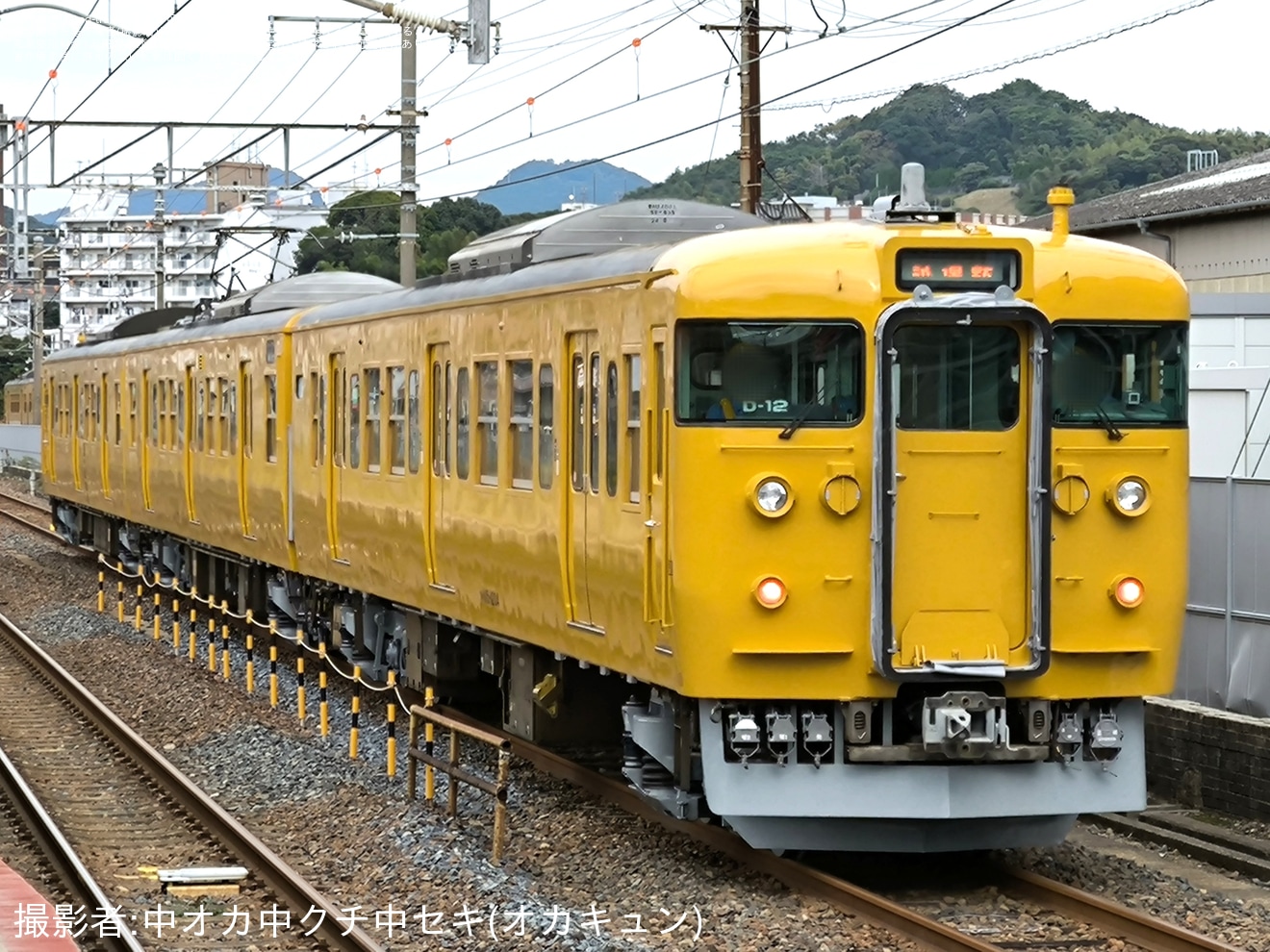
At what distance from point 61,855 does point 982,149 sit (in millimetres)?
55647

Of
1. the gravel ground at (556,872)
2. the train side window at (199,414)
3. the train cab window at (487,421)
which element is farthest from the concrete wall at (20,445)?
the train cab window at (487,421)

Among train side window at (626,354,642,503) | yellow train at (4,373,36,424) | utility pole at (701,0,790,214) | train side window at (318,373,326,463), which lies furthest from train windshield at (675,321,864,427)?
yellow train at (4,373,36,424)

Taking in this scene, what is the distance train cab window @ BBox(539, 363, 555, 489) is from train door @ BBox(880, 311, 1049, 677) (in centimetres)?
247

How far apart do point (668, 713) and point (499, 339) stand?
2859mm

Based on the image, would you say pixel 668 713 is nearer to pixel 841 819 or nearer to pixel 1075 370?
pixel 841 819

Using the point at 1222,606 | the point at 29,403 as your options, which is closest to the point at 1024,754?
the point at 1222,606

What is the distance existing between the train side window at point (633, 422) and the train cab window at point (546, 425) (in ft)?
3.78

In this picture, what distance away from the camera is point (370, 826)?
440 inches

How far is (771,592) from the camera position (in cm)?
888

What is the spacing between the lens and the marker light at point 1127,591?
905cm

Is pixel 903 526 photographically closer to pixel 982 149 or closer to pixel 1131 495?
pixel 1131 495

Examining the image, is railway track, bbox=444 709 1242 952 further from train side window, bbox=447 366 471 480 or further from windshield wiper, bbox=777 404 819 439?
train side window, bbox=447 366 471 480

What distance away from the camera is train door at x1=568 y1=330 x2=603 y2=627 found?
1024 centimetres

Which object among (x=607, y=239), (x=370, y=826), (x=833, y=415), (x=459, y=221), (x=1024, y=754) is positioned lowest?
(x=370, y=826)
